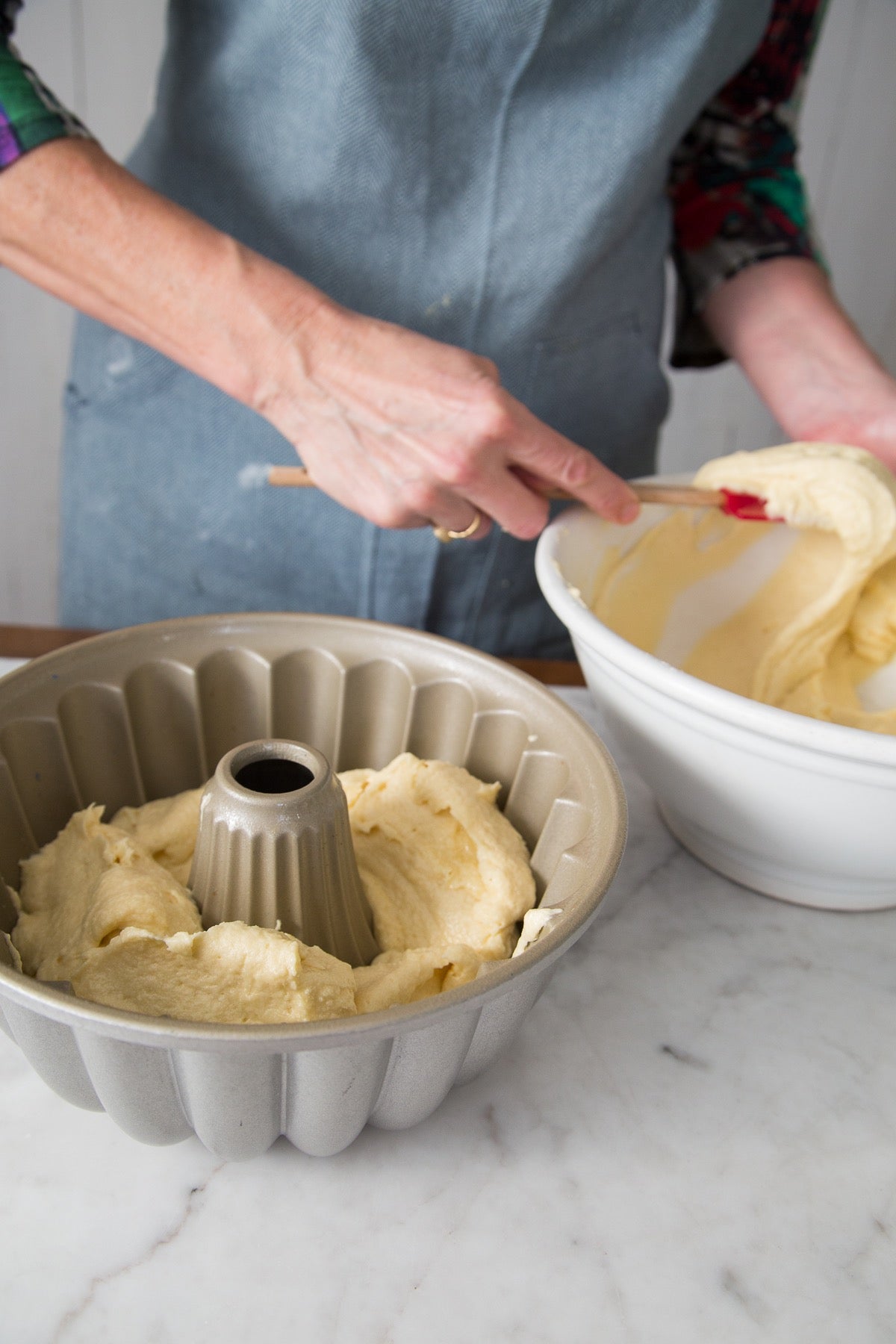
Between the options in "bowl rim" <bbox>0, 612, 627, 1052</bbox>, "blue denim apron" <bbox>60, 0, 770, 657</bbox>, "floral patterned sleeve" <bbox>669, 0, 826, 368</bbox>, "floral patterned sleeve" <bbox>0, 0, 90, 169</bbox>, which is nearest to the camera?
"bowl rim" <bbox>0, 612, 627, 1052</bbox>

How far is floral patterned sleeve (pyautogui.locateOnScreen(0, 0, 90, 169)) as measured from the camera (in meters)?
0.59

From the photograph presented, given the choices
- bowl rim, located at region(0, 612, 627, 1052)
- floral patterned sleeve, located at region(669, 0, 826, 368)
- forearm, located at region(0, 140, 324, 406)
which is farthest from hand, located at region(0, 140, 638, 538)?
floral patterned sleeve, located at region(669, 0, 826, 368)

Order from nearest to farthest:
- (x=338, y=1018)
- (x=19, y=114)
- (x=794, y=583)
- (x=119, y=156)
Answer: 1. (x=338, y=1018)
2. (x=19, y=114)
3. (x=794, y=583)
4. (x=119, y=156)

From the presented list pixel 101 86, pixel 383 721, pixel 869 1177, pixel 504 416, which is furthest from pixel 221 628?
pixel 101 86

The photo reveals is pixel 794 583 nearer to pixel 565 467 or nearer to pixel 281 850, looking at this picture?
pixel 565 467

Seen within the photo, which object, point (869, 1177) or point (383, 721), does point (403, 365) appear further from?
point (869, 1177)

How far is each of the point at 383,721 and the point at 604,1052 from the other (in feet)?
0.74

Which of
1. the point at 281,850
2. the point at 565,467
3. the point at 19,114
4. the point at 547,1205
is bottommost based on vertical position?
the point at 547,1205

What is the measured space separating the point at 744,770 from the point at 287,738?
28 centimetres

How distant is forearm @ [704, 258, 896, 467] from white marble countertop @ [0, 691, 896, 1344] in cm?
47

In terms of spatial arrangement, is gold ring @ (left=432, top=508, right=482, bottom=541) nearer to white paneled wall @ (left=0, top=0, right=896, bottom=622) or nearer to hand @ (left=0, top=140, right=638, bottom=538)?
hand @ (left=0, top=140, right=638, bottom=538)

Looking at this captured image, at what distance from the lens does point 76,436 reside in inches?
35.7

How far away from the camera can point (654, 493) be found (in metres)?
0.65

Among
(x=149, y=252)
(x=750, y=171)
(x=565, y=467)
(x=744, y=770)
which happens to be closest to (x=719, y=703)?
(x=744, y=770)
